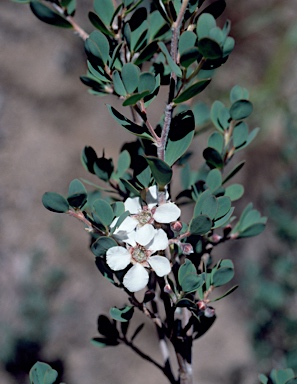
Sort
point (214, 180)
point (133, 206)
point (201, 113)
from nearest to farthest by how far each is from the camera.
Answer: point (133, 206), point (214, 180), point (201, 113)

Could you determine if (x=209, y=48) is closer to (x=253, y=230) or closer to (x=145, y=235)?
(x=145, y=235)

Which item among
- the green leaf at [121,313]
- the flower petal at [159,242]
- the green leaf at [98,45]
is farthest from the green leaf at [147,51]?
the green leaf at [121,313]

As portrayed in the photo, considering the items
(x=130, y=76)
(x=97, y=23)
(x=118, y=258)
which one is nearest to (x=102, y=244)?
(x=118, y=258)

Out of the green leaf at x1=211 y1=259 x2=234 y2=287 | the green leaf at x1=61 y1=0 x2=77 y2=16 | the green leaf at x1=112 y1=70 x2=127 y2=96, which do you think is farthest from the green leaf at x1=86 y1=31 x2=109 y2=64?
the green leaf at x1=211 y1=259 x2=234 y2=287

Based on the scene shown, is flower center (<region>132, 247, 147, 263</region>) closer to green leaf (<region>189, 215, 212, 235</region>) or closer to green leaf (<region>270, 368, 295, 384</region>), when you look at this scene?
green leaf (<region>189, 215, 212, 235</region>)

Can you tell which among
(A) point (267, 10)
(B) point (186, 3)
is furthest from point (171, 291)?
(A) point (267, 10)

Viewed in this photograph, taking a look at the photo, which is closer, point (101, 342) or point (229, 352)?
point (101, 342)

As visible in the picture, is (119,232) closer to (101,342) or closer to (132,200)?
(132,200)
